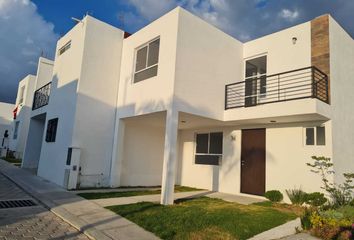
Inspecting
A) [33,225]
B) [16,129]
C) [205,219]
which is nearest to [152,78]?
[205,219]

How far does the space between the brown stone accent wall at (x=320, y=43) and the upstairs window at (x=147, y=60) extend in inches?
231

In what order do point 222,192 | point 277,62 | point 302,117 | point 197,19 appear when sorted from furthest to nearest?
point 222,192 → point 277,62 → point 197,19 → point 302,117

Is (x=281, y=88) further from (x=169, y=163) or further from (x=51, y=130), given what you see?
(x=51, y=130)

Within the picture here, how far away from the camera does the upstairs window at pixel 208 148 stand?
1252 centimetres

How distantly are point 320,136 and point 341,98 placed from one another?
187 centimetres

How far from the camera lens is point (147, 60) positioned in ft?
36.4

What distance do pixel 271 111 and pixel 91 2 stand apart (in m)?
9.46

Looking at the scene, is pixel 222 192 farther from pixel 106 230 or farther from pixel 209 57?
pixel 106 230

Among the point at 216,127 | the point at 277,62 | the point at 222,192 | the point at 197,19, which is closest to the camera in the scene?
the point at 197,19

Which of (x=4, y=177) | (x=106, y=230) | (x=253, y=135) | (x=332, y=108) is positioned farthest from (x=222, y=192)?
(x=4, y=177)

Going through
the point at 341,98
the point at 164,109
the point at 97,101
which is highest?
the point at 341,98

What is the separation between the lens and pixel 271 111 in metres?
9.18

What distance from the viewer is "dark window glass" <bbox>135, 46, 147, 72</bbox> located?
11.4 meters

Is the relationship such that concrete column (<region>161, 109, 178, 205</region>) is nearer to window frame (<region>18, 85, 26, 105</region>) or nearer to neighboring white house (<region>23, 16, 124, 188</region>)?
neighboring white house (<region>23, 16, 124, 188</region>)
